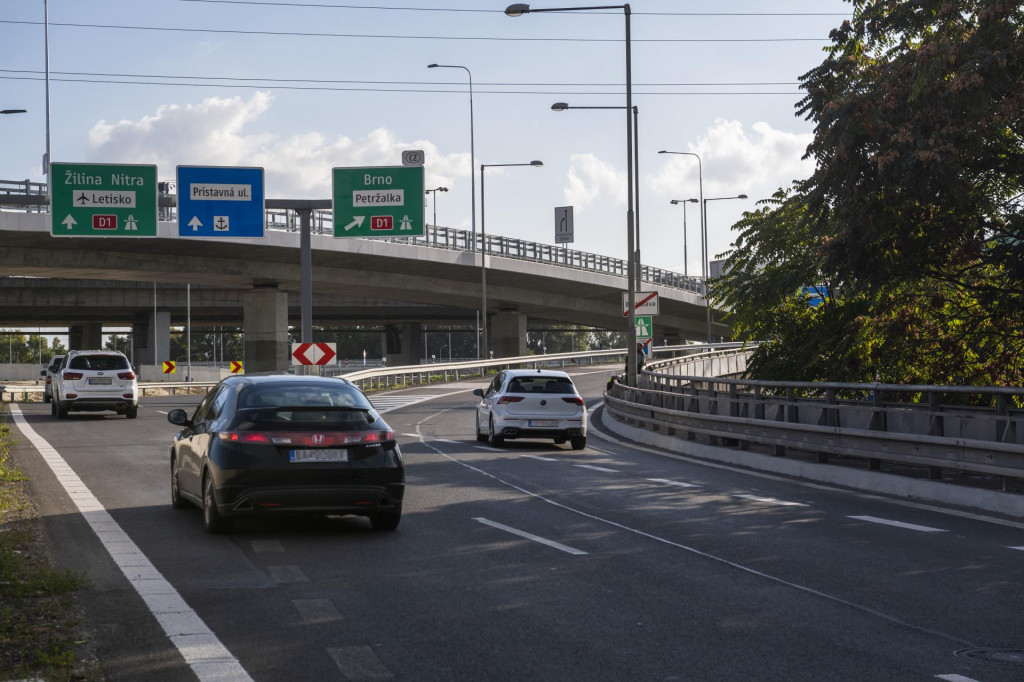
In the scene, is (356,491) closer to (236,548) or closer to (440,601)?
(236,548)

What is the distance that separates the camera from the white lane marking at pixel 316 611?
746cm

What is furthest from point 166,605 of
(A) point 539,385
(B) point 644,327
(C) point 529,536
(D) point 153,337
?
(D) point 153,337

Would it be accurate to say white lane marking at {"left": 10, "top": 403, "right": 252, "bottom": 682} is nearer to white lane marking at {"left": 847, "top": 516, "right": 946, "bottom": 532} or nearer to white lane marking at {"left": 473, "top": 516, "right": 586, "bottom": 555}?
white lane marking at {"left": 473, "top": 516, "right": 586, "bottom": 555}

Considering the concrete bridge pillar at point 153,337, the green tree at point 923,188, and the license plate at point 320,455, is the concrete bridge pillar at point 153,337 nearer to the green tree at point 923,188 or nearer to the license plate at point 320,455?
the green tree at point 923,188

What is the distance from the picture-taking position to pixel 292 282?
194 ft

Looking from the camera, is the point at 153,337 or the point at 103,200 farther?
the point at 153,337

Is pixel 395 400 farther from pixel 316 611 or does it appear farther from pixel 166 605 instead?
pixel 316 611

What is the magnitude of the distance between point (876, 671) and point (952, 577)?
3.12 metres

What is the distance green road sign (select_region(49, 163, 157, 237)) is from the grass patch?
2925cm

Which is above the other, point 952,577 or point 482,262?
point 482,262

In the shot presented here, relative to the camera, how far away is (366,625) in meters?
7.27

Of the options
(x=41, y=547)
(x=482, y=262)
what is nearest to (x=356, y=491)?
(x=41, y=547)

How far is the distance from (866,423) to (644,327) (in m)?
18.8

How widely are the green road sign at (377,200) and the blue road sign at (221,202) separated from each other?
8.01 feet
